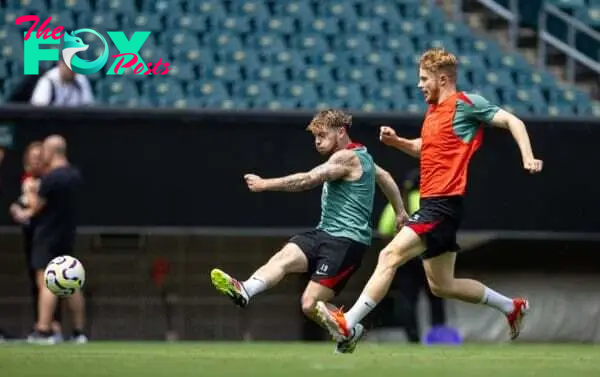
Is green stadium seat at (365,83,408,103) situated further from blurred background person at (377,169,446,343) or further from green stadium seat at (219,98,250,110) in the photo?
blurred background person at (377,169,446,343)

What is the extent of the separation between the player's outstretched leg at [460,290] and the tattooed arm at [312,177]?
0.92m

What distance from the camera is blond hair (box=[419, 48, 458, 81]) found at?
33.6 feet

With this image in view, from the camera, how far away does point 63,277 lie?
12.4 m

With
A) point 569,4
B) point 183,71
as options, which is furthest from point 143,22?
point 569,4

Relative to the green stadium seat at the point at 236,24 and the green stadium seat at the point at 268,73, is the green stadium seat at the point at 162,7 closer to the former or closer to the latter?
the green stadium seat at the point at 236,24

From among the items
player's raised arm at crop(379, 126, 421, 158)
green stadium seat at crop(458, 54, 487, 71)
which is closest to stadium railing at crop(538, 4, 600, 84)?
green stadium seat at crop(458, 54, 487, 71)

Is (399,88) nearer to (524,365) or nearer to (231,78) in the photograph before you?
(231,78)

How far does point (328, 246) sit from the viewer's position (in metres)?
10.9

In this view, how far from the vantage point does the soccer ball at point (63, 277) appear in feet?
40.7

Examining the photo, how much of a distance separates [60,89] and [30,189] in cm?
120

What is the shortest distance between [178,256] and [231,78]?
2.37 meters

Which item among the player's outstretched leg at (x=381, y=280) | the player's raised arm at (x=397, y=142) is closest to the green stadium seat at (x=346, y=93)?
the player's raised arm at (x=397, y=142)

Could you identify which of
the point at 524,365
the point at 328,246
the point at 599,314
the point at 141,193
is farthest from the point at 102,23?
the point at 524,365
